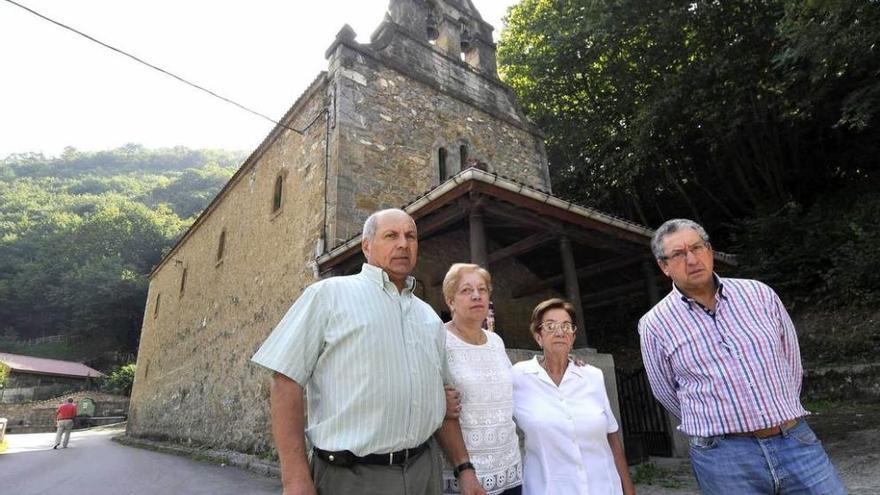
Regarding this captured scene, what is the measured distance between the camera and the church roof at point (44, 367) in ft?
103

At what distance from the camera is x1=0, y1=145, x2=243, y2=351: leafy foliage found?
133ft

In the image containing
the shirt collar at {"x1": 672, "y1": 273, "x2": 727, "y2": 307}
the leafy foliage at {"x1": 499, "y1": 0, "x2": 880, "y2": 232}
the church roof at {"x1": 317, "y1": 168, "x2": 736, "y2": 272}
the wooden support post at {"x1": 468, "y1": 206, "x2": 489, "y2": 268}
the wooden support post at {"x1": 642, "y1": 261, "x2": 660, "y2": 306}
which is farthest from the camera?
the leafy foliage at {"x1": 499, "y1": 0, "x2": 880, "y2": 232}

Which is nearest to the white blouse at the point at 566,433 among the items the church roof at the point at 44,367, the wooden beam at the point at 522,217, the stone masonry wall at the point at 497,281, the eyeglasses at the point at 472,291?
the eyeglasses at the point at 472,291

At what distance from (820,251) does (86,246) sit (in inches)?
2164

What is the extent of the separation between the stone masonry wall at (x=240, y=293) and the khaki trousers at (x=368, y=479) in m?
6.70

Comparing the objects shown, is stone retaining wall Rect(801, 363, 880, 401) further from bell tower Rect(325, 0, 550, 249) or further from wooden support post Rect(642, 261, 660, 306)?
bell tower Rect(325, 0, 550, 249)

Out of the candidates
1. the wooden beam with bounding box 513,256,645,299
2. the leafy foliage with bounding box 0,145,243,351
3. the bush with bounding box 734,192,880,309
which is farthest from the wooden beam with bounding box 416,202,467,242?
the leafy foliage with bounding box 0,145,243,351

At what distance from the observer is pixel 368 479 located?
1.63m

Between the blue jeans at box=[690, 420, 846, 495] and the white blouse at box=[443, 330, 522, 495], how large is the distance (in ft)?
2.67

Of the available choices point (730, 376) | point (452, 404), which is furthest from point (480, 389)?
point (730, 376)

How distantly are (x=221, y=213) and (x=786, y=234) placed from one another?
1496 centimetres

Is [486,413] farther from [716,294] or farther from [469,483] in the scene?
[716,294]

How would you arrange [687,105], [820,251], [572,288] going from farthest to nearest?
[687,105], [820,251], [572,288]

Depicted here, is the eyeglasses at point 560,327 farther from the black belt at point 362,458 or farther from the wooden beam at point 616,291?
the wooden beam at point 616,291
